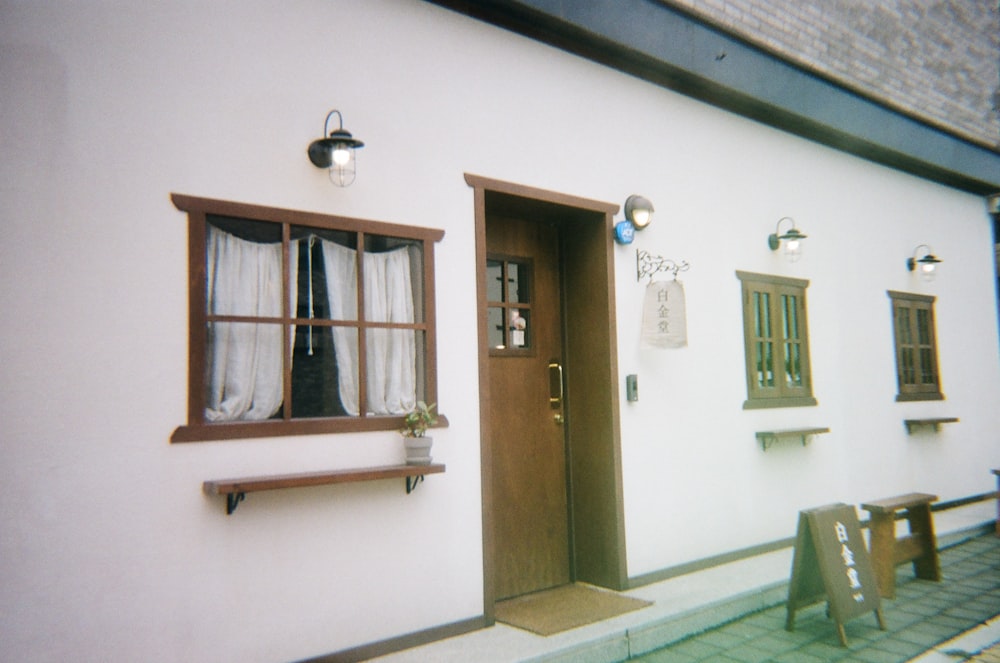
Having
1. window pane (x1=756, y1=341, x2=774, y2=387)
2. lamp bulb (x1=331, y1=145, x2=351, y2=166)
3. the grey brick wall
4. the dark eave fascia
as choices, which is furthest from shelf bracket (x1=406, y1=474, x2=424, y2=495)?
the grey brick wall

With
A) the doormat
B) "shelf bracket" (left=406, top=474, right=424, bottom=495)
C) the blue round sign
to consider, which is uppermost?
the blue round sign

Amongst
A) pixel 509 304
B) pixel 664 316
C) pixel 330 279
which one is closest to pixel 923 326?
pixel 664 316

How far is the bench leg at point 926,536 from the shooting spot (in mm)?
6504

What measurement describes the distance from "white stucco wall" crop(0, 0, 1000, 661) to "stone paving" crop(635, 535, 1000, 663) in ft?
3.25

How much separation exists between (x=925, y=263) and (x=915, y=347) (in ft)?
3.62

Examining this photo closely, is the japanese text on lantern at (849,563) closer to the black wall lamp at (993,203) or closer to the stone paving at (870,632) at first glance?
the stone paving at (870,632)

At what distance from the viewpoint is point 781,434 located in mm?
7227

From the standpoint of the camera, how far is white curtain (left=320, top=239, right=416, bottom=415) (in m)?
4.60

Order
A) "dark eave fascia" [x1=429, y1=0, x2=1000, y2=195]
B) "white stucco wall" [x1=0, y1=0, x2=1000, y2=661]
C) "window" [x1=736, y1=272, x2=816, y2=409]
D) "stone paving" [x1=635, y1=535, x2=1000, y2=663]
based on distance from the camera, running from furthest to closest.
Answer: "window" [x1=736, y1=272, x2=816, y2=409], "dark eave fascia" [x1=429, y1=0, x2=1000, y2=195], "stone paving" [x1=635, y1=535, x2=1000, y2=663], "white stucco wall" [x1=0, y1=0, x2=1000, y2=661]

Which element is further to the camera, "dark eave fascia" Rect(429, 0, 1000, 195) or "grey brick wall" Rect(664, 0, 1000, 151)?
"grey brick wall" Rect(664, 0, 1000, 151)

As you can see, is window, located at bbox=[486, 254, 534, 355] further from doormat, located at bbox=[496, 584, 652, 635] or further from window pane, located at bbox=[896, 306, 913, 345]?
window pane, located at bbox=[896, 306, 913, 345]

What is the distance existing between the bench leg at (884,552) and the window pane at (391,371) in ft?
12.9

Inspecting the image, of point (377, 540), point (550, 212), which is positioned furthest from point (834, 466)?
point (377, 540)

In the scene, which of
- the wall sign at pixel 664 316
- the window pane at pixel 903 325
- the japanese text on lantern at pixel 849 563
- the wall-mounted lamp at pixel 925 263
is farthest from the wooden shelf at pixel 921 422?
the wall sign at pixel 664 316
